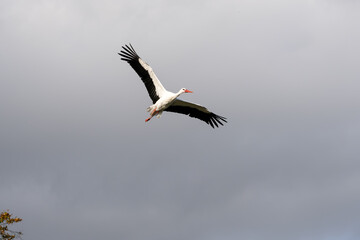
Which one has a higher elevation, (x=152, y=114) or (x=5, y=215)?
(x=152, y=114)

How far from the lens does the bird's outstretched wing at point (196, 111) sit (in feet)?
99.2

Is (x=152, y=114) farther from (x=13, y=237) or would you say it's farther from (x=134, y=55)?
(x=13, y=237)

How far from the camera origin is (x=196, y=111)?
30984 millimetres

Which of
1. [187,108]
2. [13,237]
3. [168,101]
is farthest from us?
[187,108]

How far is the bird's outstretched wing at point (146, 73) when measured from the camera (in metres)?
28.2

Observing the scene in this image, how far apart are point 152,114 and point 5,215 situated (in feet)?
46.3

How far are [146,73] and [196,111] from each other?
382 centimetres

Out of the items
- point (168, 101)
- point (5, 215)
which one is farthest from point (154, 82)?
point (5, 215)

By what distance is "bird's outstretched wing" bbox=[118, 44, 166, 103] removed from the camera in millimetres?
28250

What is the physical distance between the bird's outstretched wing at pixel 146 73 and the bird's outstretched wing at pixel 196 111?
1546 mm

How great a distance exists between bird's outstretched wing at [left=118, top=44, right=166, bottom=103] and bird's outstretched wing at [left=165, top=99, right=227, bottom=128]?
1546 millimetres

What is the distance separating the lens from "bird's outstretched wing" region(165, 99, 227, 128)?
99.2ft

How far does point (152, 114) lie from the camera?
94.1 feet

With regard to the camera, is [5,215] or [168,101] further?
[168,101]
